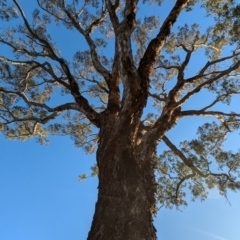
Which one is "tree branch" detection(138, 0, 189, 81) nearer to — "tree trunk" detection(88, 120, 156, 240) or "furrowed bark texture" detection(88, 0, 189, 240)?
"furrowed bark texture" detection(88, 0, 189, 240)

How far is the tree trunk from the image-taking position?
13.1 ft

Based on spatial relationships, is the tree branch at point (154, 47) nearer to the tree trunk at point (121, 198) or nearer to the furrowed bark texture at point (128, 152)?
the furrowed bark texture at point (128, 152)

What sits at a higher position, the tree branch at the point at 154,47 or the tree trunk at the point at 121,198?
the tree branch at the point at 154,47

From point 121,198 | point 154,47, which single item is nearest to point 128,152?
point 121,198

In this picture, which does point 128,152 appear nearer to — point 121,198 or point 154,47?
point 121,198

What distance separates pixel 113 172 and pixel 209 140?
548 cm

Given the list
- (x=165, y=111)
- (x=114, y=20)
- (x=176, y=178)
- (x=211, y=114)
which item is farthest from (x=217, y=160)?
(x=114, y=20)

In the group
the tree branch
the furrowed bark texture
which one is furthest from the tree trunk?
the tree branch

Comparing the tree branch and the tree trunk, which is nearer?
the tree trunk

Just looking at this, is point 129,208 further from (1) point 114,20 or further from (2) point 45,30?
(2) point 45,30

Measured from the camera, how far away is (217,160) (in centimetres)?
909

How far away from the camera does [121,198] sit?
425cm

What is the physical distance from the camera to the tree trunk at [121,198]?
13.1 feet

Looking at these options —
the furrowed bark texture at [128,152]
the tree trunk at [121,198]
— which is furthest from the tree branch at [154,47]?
the tree trunk at [121,198]
